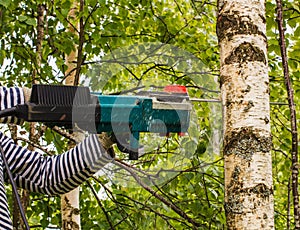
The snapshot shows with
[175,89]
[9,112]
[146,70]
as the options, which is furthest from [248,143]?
[146,70]

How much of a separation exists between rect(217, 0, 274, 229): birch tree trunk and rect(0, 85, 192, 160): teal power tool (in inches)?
4.7

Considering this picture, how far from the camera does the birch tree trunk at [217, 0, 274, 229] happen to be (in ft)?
4.57

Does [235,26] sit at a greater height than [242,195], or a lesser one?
greater

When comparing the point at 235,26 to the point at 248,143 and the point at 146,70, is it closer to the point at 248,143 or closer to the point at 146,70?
the point at 248,143

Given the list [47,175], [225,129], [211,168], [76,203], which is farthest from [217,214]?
[225,129]

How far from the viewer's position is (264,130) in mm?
1429

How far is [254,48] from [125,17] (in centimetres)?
238

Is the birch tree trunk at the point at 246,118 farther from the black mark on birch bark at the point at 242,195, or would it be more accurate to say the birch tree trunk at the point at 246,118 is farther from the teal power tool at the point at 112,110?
the teal power tool at the point at 112,110

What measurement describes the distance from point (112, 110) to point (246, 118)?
0.33 metres

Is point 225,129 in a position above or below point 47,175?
above

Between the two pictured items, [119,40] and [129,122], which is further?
[119,40]

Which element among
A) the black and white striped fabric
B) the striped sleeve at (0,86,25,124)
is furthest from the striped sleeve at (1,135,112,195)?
the striped sleeve at (0,86,25,124)

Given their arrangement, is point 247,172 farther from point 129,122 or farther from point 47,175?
point 47,175

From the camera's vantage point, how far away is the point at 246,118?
142cm
